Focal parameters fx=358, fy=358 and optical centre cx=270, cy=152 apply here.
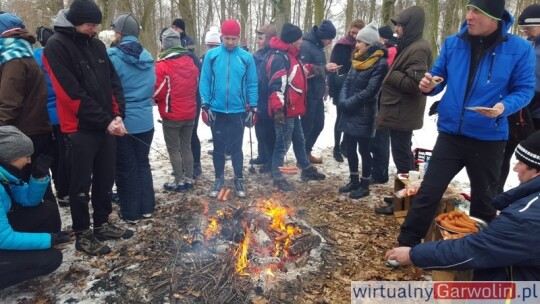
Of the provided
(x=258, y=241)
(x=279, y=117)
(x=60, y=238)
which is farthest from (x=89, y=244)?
(x=279, y=117)

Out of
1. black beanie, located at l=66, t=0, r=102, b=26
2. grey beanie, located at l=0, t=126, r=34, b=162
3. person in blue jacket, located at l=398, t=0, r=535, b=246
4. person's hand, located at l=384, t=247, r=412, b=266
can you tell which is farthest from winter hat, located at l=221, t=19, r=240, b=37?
person's hand, located at l=384, t=247, r=412, b=266

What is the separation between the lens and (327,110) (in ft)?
44.0

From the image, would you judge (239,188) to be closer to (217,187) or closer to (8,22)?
(217,187)

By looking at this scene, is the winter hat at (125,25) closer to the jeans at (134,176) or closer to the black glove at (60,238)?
the jeans at (134,176)

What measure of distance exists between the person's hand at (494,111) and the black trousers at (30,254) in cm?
413

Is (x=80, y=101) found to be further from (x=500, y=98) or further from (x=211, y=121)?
(x=500, y=98)

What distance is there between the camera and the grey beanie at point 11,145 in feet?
10.5

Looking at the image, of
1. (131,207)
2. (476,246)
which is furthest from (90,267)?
(476,246)

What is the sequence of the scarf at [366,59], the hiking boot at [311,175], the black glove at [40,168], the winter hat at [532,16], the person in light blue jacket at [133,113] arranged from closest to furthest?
the black glove at [40,168], the winter hat at [532,16], the person in light blue jacket at [133,113], the scarf at [366,59], the hiking boot at [311,175]

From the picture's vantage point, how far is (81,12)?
3615 millimetres

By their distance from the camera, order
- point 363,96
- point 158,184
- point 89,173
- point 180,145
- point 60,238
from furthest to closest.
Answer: point 158,184 < point 180,145 < point 363,96 < point 60,238 < point 89,173

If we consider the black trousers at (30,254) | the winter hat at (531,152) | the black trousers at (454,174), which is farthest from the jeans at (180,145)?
the winter hat at (531,152)

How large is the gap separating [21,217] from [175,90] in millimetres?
2637

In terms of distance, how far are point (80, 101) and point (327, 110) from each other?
34.7 feet
